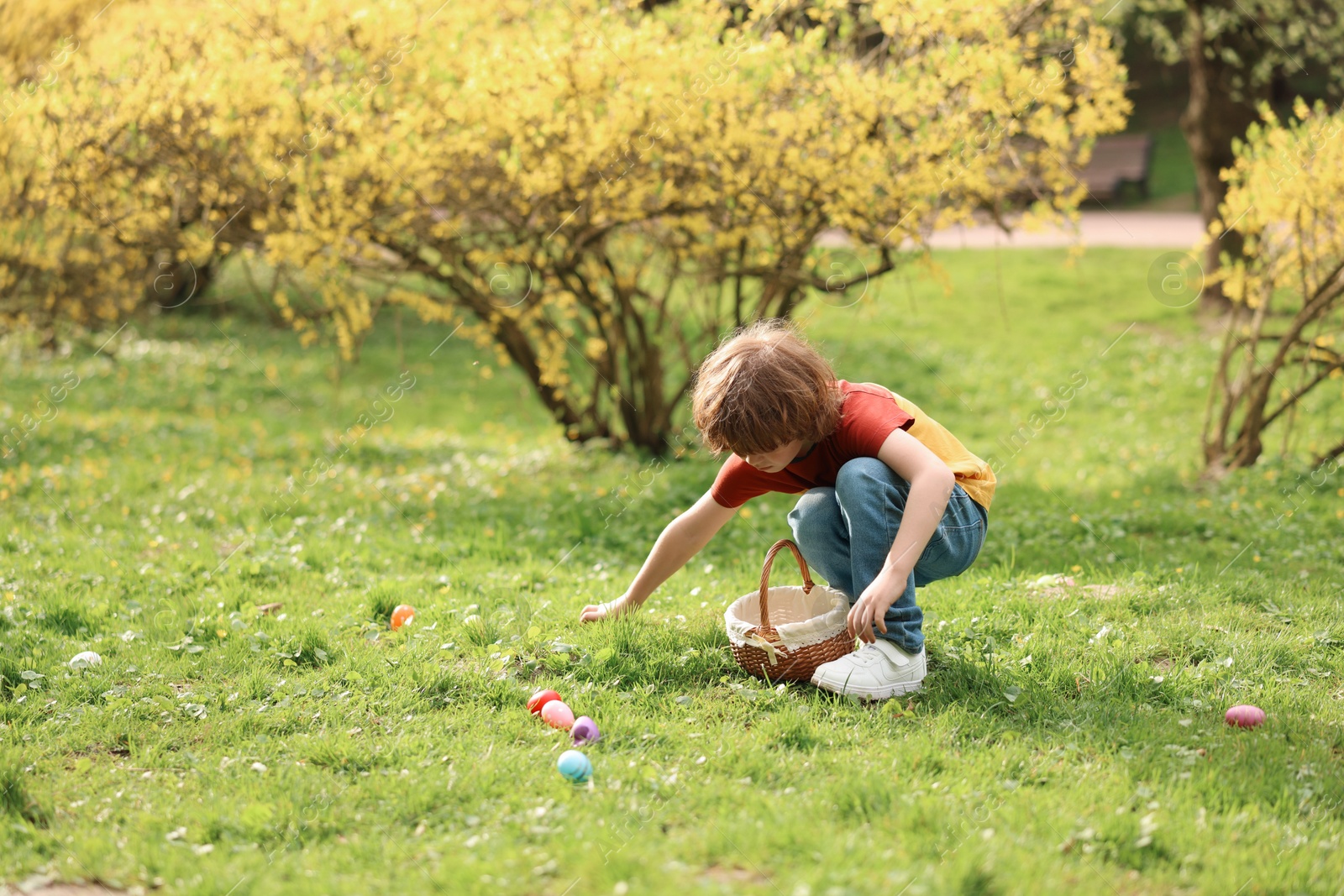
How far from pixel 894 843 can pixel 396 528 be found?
3167 mm

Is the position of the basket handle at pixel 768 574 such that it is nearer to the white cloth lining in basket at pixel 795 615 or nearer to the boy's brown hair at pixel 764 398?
the white cloth lining in basket at pixel 795 615

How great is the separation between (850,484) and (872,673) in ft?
1.61

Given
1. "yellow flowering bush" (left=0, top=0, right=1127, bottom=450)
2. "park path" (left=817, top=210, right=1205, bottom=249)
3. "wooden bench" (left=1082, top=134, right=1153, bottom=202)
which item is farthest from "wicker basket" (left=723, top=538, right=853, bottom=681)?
"wooden bench" (left=1082, top=134, right=1153, bottom=202)

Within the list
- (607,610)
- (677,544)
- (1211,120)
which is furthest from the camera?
(1211,120)

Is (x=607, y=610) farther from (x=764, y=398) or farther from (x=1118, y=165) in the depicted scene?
(x=1118, y=165)

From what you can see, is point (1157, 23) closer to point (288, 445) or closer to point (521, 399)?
point (521, 399)

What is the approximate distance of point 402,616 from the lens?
3.44m

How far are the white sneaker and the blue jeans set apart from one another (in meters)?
0.04

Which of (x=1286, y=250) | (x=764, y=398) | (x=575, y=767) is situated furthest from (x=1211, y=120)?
(x=575, y=767)

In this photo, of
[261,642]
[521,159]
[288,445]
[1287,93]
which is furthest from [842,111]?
[1287,93]

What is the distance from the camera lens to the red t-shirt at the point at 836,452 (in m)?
2.70

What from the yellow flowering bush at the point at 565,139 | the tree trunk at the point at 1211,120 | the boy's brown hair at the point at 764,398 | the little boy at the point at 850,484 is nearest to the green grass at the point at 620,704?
the little boy at the point at 850,484

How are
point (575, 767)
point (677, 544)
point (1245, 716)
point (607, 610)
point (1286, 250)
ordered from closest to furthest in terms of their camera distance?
point (575, 767), point (1245, 716), point (677, 544), point (607, 610), point (1286, 250)

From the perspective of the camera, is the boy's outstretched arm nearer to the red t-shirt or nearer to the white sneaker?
the red t-shirt
